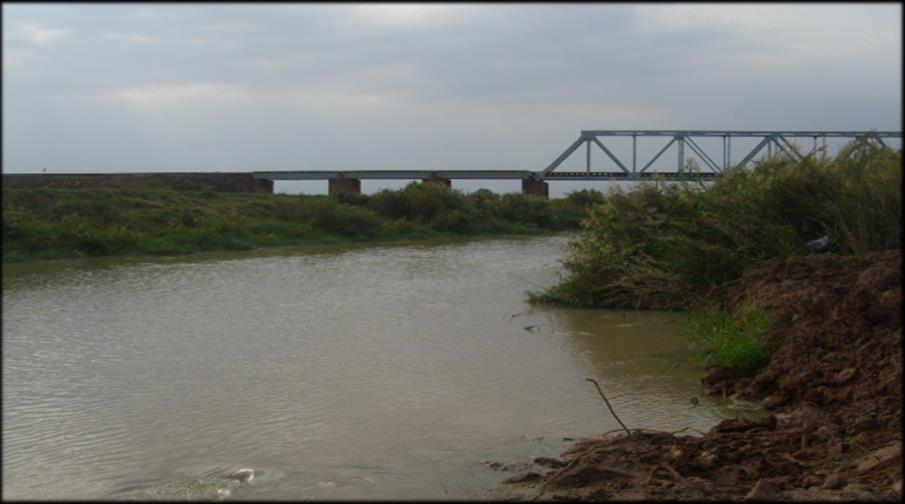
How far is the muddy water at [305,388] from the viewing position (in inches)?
183

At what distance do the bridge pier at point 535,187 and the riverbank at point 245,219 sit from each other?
630cm

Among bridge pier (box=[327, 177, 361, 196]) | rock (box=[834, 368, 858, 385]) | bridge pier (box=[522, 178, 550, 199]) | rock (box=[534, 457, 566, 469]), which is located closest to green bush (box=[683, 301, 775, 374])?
rock (box=[834, 368, 858, 385])

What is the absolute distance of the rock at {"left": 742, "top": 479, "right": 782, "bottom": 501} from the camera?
139 inches

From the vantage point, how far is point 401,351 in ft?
26.8

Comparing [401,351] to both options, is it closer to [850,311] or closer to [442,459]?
[442,459]

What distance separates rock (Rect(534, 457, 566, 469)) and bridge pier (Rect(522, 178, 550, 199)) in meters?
39.9

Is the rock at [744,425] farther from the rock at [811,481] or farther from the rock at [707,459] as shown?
the rock at [811,481]

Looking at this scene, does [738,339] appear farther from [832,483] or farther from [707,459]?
[832,483]

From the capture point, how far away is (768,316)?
6.56 m

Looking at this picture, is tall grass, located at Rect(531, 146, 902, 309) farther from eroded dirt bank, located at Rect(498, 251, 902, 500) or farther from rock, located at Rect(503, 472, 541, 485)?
rock, located at Rect(503, 472, 541, 485)

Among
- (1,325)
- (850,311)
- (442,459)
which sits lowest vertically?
(442,459)

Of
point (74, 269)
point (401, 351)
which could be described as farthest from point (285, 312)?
point (74, 269)

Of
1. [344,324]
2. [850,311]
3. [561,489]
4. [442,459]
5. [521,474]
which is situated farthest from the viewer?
[344,324]

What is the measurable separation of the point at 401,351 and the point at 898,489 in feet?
17.0
